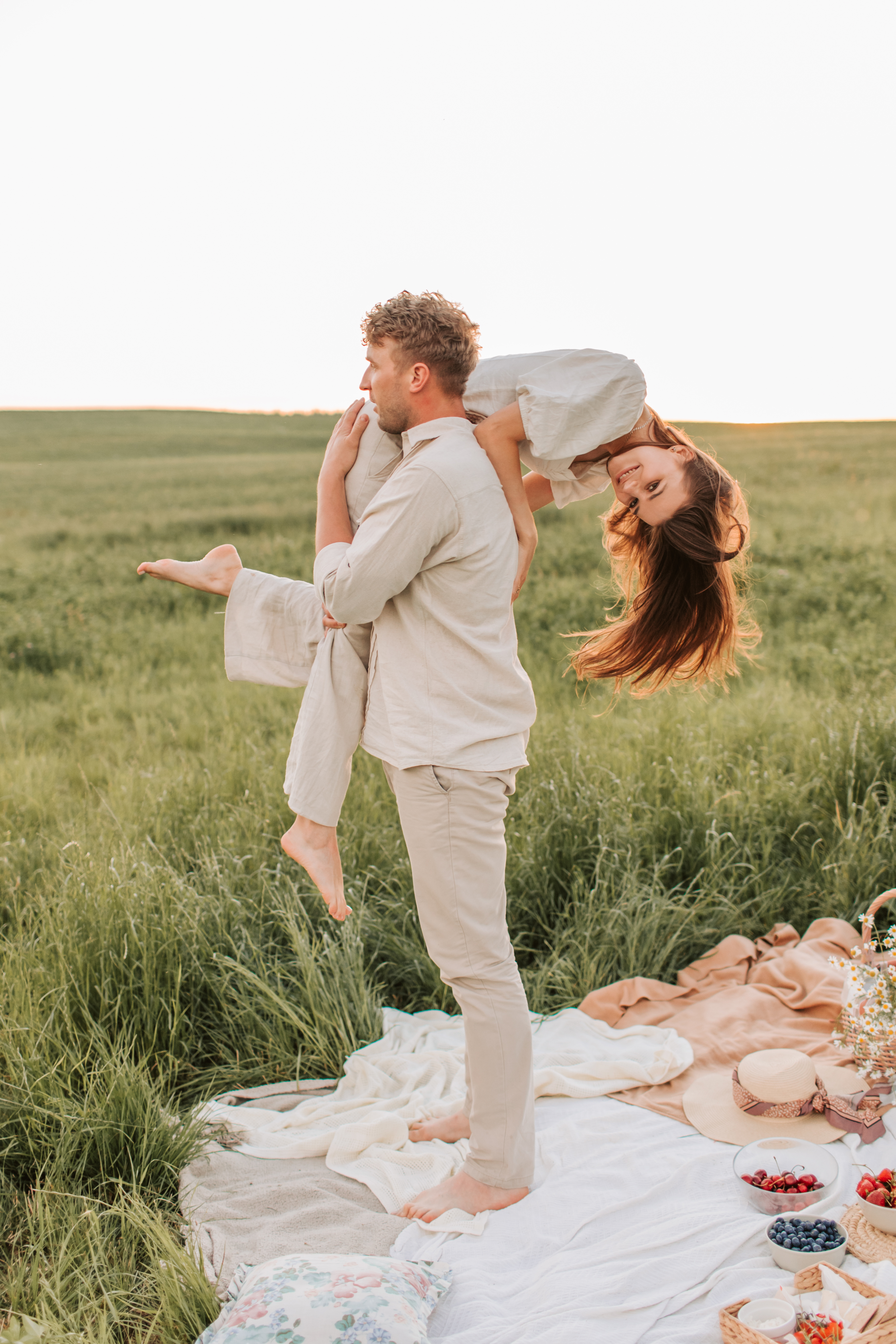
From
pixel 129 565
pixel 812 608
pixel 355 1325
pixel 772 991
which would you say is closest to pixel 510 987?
pixel 355 1325

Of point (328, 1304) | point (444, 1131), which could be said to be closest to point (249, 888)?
point (444, 1131)

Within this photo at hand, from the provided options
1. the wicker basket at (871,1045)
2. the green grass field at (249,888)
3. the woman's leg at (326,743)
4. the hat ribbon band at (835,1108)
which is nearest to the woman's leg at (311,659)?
the woman's leg at (326,743)

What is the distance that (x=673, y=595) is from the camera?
3426 millimetres

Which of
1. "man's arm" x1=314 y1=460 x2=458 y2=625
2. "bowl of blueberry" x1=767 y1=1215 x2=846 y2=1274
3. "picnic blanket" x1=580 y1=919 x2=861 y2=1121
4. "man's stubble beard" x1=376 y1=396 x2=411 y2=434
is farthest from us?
"picnic blanket" x1=580 y1=919 x2=861 y2=1121

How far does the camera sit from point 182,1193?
10.9 feet

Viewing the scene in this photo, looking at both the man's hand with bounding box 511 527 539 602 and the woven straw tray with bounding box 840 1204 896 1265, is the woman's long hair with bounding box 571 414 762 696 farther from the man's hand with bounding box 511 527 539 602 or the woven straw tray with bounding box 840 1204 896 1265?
the woven straw tray with bounding box 840 1204 896 1265

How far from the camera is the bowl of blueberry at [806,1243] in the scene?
2.82m

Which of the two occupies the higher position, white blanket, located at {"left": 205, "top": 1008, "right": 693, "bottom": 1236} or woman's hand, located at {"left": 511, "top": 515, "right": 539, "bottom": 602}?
woman's hand, located at {"left": 511, "top": 515, "right": 539, "bottom": 602}

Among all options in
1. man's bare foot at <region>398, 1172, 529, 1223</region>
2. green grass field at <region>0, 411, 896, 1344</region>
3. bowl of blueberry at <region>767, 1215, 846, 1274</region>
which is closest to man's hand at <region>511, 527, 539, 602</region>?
green grass field at <region>0, 411, 896, 1344</region>

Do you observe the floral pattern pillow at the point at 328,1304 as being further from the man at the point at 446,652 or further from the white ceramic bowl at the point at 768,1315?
the white ceramic bowl at the point at 768,1315

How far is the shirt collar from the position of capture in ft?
9.53

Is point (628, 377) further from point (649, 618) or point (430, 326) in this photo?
point (649, 618)

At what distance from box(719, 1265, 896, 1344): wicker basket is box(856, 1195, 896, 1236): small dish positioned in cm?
22

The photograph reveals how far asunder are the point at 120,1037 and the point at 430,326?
284cm
